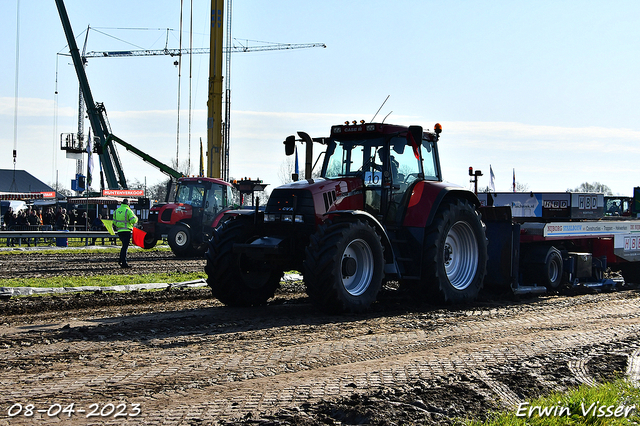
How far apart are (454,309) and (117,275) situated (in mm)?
7992

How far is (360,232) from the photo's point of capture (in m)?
8.46

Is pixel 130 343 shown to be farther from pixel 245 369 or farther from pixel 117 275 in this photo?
pixel 117 275

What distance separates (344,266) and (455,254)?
2.69 metres

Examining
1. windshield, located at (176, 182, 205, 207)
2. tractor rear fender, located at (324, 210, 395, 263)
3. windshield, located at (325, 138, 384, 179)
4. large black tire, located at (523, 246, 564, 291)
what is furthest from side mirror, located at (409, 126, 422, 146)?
windshield, located at (176, 182, 205, 207)

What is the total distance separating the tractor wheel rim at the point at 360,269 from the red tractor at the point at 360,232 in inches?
0.5

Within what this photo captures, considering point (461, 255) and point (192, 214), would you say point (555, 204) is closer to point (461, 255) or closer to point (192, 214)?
point (461, 255)

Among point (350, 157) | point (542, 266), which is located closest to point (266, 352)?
point (350, 157)

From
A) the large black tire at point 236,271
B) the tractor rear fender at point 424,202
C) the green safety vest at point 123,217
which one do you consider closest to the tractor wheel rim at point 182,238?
the green safety vest at point 123,217

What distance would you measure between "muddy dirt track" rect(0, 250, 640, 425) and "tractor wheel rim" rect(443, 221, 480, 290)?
539 millimetres

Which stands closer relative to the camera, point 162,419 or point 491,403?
point 162,419

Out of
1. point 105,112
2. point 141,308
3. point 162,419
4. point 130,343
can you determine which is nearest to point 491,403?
point 162,419

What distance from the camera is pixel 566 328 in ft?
25.8

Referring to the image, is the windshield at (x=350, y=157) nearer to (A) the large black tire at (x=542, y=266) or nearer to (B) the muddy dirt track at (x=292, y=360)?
(B) the muddy dirt track at (x=292, y=360)

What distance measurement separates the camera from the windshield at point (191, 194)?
20.5 meters
